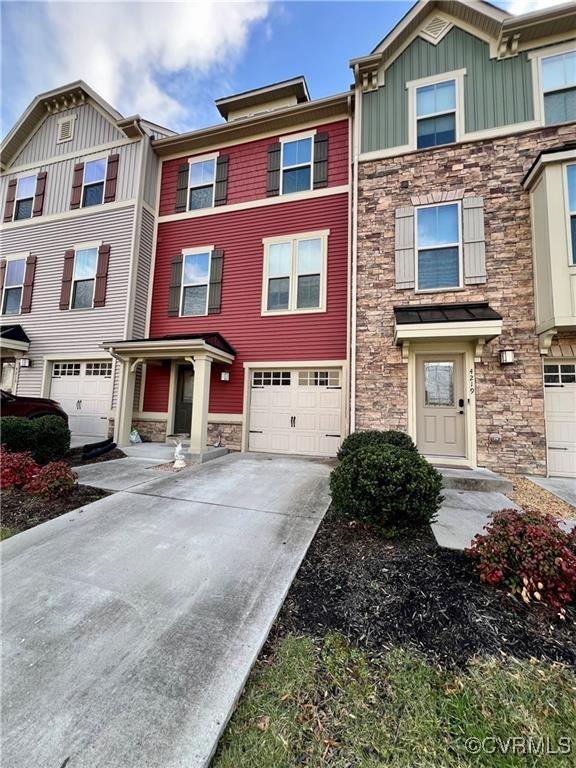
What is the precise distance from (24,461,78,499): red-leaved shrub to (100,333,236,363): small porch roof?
11.4ft

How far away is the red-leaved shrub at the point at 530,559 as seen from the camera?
2.38 metres

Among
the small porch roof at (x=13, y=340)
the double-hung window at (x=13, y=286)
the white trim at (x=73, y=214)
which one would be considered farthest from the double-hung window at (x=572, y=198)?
the double-hung window at (x=13, y=286)

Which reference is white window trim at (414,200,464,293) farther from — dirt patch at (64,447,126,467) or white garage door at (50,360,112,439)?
white garage door at (50,360,112,439)

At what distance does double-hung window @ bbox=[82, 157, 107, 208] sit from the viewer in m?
9.91

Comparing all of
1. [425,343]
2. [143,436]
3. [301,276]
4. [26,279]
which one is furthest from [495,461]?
[26,279]

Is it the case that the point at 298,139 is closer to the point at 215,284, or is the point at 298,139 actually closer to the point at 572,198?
the point at 215,284

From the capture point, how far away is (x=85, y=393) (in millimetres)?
9469

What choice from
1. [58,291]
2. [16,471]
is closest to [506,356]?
[16,471]

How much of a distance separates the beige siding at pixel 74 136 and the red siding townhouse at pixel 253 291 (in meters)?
1.88

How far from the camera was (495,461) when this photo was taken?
6.14m

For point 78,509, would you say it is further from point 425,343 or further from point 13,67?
point 13,67

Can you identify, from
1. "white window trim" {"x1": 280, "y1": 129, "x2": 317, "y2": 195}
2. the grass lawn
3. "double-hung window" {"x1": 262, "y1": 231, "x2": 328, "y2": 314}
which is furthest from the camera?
"white window trim" {"x1": 280, "y1": 129, "x2": 317, "y2": 195}

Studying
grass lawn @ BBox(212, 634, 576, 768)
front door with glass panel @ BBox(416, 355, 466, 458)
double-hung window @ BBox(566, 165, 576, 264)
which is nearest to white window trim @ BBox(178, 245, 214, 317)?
front door with glass panel @ BBox(416, 355, 466, 458)

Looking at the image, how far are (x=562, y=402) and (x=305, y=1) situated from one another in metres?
9.76
